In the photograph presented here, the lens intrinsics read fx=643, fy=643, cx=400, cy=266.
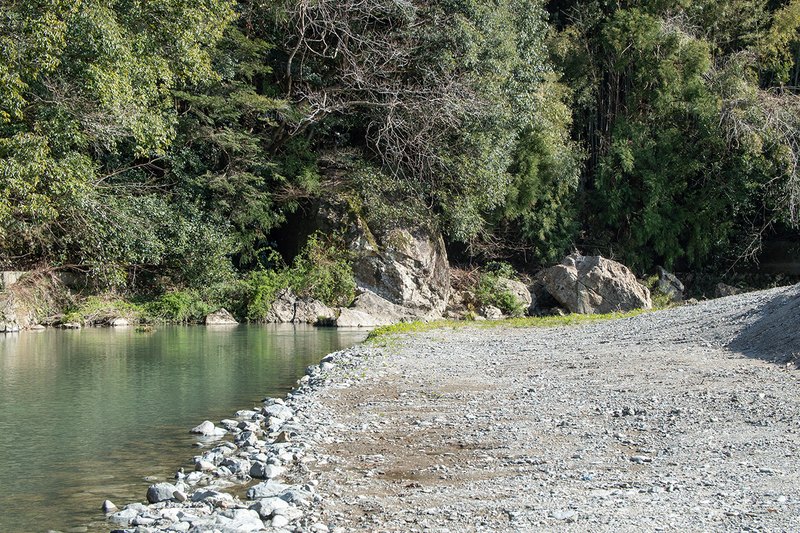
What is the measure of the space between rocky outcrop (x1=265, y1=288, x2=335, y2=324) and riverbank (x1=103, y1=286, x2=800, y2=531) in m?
8.61

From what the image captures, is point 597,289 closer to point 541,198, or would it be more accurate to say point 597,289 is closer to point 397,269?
point 541,198

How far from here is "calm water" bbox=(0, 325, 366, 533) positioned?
4.03 meters

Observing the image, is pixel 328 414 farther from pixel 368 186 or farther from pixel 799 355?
pixel 368 186

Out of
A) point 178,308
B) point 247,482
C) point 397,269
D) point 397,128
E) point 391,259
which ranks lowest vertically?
point 247,482

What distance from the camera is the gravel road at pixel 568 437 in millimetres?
3293

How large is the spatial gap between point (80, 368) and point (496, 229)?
1568 centimetres

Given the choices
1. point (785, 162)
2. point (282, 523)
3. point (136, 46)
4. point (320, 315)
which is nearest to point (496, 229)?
point (320, 315)

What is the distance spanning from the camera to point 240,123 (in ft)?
62.0

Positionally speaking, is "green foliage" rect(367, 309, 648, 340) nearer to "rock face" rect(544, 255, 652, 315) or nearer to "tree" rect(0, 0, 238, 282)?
"rock face" rect(544, 255, 652, 315)

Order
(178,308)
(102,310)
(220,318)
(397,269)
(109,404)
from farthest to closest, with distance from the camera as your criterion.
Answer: (397,269) → (220,318) → (178,308) → (102,310) → (109,404)

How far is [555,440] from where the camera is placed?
15.4 feet

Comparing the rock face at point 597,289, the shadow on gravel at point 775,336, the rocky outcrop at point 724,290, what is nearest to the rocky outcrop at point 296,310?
the rock face at point 597,289

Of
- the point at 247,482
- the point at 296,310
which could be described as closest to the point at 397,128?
the point at 296,310

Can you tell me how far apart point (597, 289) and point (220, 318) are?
1048 cm
